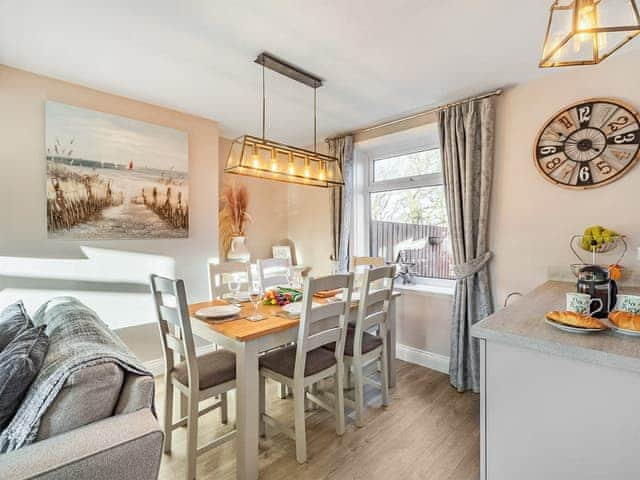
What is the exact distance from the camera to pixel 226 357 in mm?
1954

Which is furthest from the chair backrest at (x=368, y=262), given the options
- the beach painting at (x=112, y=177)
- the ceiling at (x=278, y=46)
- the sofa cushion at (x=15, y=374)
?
the sofa cushion at (x=15, y=374)

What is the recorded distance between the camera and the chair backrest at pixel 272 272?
296 centimetres

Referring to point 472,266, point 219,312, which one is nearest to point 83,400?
point 219,312

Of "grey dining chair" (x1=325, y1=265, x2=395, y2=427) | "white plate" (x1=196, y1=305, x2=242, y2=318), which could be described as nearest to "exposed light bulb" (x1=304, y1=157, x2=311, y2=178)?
"grey dining chair" (x1=325, y1=265, x2=395, y2=427)

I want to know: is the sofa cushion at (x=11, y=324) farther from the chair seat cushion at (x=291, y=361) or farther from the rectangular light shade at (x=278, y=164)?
the rectangular light shade at (x=278, y=164)

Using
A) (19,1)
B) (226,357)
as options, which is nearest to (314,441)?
(226,357)

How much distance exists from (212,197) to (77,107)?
1296mm

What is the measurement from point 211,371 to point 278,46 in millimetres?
2003

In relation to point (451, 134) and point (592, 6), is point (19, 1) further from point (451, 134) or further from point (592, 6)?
point (451, 134)

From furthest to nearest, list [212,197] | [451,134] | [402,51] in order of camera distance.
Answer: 1. [212,197]
2. [451,134]
3. [402,51]

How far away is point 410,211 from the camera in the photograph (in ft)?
11.3

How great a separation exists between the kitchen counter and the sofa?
1232 mm

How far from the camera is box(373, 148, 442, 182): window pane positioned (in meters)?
3.26

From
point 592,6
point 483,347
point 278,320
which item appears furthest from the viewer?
point 278,320
